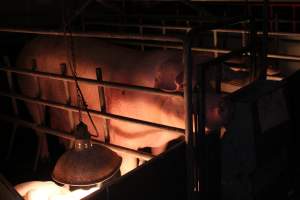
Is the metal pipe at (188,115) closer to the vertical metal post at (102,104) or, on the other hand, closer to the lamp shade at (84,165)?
the lamp shade at (84,165)

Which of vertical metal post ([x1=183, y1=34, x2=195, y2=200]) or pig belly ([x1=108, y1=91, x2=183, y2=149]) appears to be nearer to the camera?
vertical metal post ([x1=183, y1=34, x2=195, y2=200])

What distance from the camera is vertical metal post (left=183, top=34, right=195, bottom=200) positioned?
6.84 ft

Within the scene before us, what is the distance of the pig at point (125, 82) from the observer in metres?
2.83

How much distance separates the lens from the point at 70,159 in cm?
215

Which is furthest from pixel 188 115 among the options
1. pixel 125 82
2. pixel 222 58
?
pixel 125 82

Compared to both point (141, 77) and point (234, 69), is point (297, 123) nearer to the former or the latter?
point (234, 69)

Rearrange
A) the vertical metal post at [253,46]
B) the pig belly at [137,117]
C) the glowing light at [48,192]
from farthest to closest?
the pig belly at [137,117]
the vertical metal post at [253,46]
the glowing light at [48,192]

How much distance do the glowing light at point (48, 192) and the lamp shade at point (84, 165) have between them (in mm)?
374

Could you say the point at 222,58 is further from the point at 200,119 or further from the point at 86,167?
the point at 86,167

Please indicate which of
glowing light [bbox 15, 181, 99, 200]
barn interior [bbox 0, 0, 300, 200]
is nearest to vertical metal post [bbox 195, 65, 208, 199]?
barn interior [bbox 0, 0, 300, 200]

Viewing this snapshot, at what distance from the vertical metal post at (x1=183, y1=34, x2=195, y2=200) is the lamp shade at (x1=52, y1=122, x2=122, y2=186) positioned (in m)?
0.38

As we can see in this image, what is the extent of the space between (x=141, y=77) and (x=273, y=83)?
0.99m

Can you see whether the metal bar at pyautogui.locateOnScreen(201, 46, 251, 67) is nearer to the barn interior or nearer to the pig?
the barn interior

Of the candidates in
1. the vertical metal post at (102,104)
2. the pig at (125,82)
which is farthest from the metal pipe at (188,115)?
the vertical metal post at (102,104)
